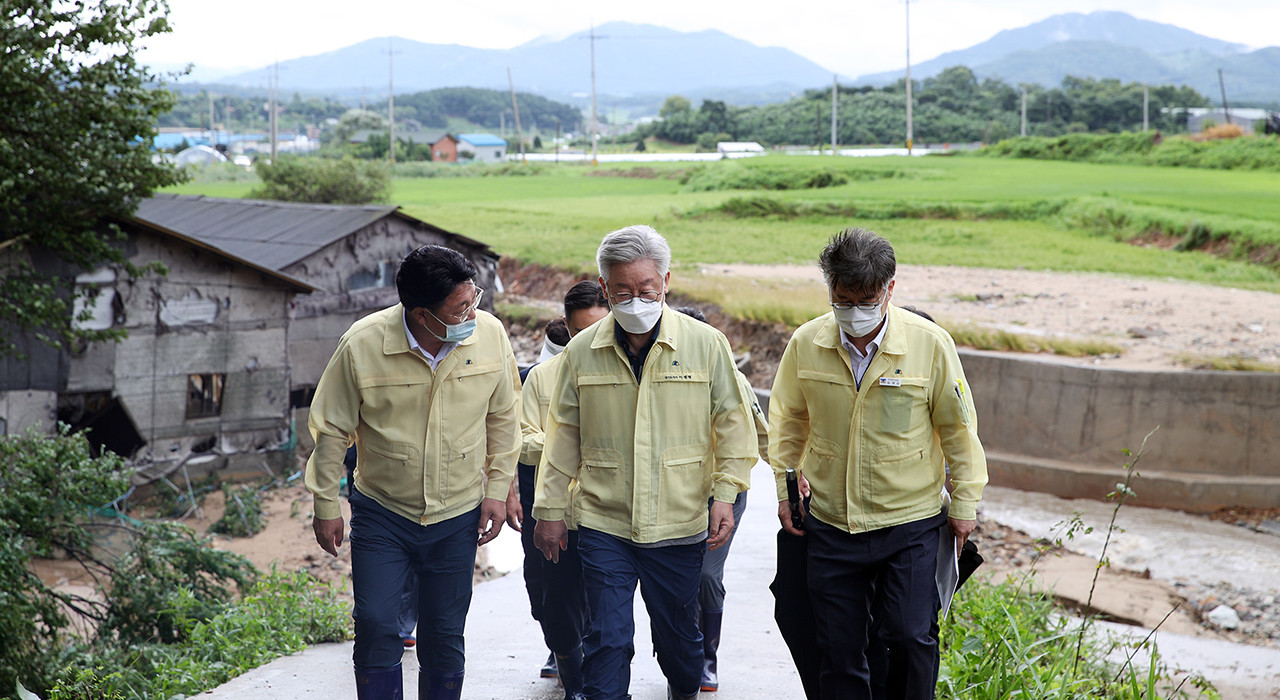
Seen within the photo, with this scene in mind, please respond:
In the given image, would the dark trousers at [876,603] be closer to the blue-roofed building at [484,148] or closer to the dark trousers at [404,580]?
the dark trousers at [404,580]

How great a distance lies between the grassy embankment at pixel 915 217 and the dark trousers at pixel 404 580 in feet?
39.8

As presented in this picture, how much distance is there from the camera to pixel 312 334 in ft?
51.9

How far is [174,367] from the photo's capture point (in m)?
13.2

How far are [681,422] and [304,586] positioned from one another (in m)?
5.08

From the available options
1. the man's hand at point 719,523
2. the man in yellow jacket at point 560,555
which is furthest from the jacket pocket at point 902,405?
the man in yellow jacket at point 560,555

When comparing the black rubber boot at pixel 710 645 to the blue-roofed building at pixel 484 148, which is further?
the blue-roofed building at pixel 484 148

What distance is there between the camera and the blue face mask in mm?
3629

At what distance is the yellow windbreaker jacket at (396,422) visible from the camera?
363 centimetres

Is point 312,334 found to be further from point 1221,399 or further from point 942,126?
point 942,126

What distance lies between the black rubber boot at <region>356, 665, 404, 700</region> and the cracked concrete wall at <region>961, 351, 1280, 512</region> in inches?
447

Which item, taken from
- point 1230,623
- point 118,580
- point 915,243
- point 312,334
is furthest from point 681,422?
point 915,243

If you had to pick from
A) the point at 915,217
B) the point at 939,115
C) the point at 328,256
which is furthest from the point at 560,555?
the point at 939,115

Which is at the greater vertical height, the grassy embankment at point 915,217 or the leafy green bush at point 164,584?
the grassy embankment at point 915,217

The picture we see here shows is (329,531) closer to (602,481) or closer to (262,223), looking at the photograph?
(602,481)
